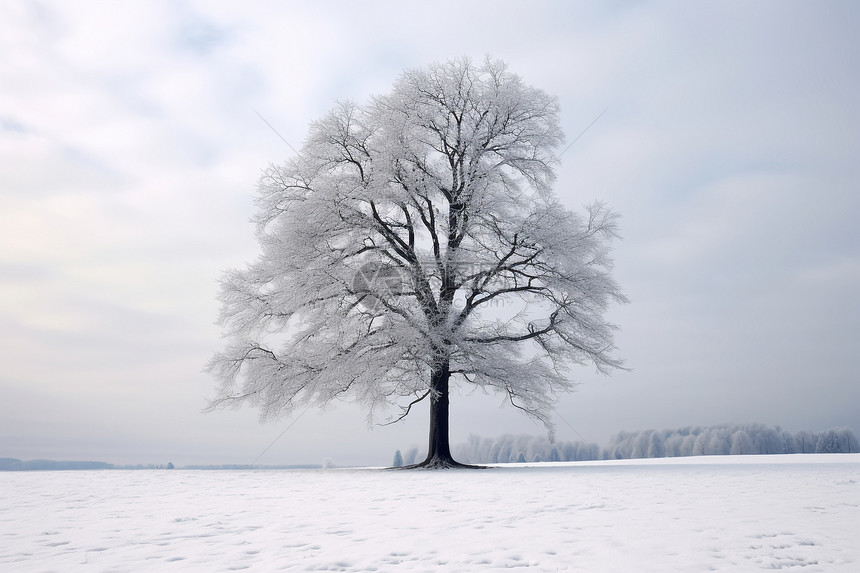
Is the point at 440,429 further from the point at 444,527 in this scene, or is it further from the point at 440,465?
the point at 444,527

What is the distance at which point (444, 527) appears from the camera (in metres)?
6.37

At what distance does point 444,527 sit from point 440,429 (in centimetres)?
1034

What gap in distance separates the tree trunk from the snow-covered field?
5582 millimetres

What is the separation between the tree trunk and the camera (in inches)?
643

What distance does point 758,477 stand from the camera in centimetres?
Answer: 1132

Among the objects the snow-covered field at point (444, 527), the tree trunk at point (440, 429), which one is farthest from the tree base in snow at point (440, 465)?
the snow-covered field at point (444, 527)

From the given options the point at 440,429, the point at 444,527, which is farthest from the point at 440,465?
the point at 444,527

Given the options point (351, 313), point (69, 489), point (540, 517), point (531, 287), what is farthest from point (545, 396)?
point (69, 489)

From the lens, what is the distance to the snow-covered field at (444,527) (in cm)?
505

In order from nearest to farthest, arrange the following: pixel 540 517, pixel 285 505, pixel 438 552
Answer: pixel 438 552, pixel 540 517, pixel 285 505

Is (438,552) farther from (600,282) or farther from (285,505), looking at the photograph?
(600,282)

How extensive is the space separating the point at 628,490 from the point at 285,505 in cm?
534

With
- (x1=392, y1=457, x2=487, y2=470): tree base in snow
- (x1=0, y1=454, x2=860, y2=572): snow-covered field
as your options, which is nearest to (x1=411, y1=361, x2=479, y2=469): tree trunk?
(x1=392, y1=457, x2=487, y2=470): tree base in snow

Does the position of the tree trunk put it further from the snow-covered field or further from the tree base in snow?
the snow-covered field
